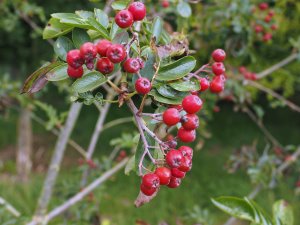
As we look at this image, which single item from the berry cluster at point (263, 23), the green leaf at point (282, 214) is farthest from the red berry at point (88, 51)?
the berry cluster at point (263, 23)

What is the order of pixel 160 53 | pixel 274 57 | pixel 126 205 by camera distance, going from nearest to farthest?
pixel 160 53, pixel 126 205, pixel 274 57

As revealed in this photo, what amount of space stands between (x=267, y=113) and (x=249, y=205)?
8302 millimetres

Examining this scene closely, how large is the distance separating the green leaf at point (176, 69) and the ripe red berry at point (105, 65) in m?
0.12

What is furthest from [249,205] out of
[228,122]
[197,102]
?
[228,122]

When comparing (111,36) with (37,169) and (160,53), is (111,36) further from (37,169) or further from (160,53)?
(37,169)

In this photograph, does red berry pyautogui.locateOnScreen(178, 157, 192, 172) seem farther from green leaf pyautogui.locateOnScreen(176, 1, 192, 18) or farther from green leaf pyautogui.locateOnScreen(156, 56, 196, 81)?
green leaf pyautogui.locateOnScreen(176, 1, 192, 18)

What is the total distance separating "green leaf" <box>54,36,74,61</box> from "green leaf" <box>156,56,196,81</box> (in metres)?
0.19

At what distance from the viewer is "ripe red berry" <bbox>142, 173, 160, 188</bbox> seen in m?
0.81

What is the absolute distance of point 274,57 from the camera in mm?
6414

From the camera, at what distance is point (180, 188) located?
18.1ft

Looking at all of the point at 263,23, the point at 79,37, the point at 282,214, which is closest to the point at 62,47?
the point at 79,37

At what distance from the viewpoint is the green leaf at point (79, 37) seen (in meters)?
0.88

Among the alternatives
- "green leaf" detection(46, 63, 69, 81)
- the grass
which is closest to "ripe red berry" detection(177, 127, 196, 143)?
"green leaf" detection(46, 63, 69, 81)

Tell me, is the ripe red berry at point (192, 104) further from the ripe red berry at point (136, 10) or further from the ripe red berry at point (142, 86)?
the ripe red berry at point (136, 10)
